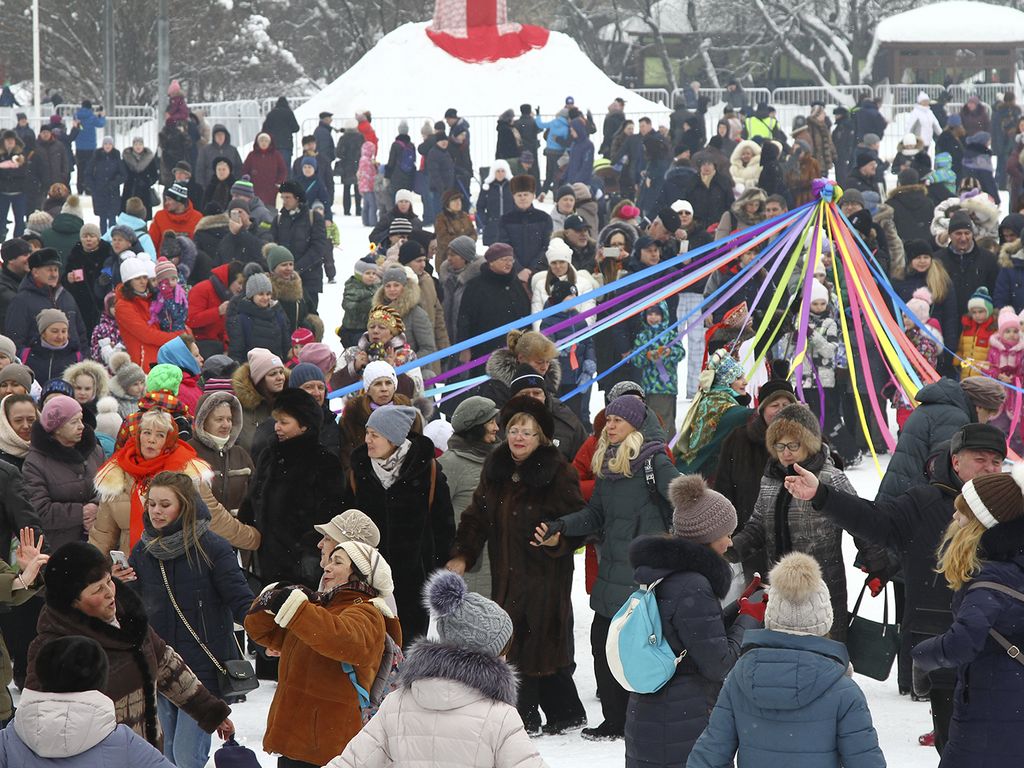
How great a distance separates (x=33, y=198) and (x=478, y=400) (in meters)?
16.9

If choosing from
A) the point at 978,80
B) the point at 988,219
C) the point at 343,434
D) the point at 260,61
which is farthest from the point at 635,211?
the point at 260,61

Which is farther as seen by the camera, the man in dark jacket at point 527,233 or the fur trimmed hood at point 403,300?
the man in dark jacket at point 527,233

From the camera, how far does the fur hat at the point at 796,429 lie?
22.2ft

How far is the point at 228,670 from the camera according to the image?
6.18 m

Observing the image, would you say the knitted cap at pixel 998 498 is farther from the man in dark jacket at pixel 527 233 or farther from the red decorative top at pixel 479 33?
the red decorative top at pixel 479 33

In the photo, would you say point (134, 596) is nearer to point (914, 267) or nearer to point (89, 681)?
point (89, 681)

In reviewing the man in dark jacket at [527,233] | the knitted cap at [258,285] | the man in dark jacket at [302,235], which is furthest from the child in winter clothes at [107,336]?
the man in dark jacket at [527,233]

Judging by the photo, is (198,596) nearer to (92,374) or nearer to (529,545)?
(529,545)

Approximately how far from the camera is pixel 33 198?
76.1 ft

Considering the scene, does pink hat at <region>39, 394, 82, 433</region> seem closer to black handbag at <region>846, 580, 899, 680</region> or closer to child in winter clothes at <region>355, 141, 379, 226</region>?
black handbag at <region>846, 580, 899, 680</region>

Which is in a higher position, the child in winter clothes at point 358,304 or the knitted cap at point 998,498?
the knitted cap at point 998,498

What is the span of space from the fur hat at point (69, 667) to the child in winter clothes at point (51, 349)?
6786mm

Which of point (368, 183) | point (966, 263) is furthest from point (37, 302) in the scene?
point (368, 183)

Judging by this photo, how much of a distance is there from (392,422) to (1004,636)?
277 centimetres
